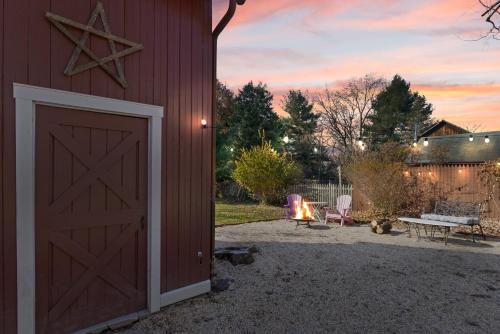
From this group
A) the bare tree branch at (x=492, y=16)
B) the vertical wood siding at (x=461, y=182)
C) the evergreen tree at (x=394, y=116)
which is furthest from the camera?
the evergreen tree at (x=394, y=116)

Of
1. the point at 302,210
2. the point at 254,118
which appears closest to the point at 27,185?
the point at 302,210

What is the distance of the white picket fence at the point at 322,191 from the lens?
13172mm

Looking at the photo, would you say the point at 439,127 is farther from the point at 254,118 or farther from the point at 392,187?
the point at 392,187

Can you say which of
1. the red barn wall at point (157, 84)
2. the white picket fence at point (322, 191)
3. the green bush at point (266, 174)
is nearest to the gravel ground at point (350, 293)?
the red barn wall at point (157, 84)

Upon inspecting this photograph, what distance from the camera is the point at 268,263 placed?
555cm

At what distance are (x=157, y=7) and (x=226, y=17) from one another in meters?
0.92

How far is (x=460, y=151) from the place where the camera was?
14.4 meters

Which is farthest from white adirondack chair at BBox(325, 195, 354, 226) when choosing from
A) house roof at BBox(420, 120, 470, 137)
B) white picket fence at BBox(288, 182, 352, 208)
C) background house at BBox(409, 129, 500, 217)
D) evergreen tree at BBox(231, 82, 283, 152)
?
house roof at BBox(420, 120, 470, 137)

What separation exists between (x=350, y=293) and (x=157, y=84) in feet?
11.5

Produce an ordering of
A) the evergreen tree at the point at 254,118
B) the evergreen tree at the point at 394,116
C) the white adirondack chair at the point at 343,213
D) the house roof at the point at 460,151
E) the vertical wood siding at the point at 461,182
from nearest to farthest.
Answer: the white adirondack chair at the point at 343,213 → the vertical wood siding at the point at 461,182 → the house roof at the point at 460,151 → the evergreen tree at the point at 254,118 → the evergreen tree at the point at 394,116

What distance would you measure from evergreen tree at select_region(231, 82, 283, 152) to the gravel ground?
15.7 metres

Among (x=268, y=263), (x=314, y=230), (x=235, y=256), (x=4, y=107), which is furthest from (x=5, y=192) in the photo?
(x=314, y=230)

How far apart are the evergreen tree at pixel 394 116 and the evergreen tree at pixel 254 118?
7.05m

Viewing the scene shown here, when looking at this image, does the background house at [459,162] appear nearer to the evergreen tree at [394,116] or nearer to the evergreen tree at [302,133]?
the evergreen tree at [394,116]
